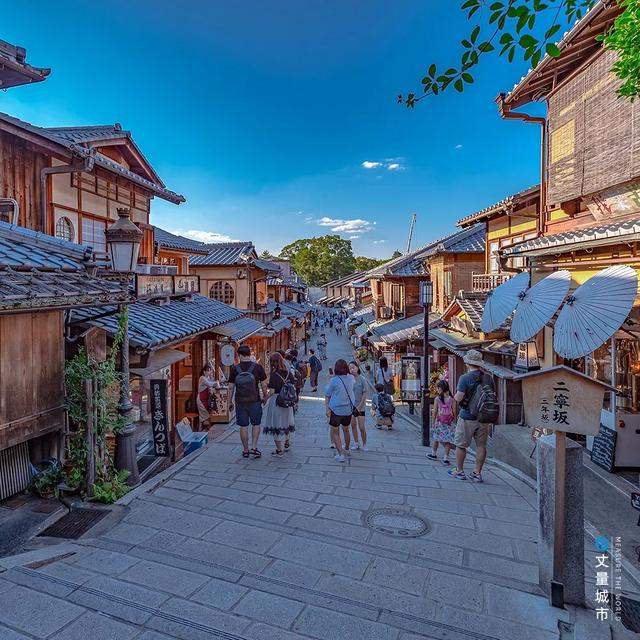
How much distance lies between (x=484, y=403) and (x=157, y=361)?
6.46 m

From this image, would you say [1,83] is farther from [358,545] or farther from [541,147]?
[541,147]

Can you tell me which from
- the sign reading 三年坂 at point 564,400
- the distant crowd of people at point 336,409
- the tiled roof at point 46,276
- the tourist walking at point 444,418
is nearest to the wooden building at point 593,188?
the distant crowd of people at point 336,409

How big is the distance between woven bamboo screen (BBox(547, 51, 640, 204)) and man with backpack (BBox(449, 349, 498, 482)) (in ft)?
17.5

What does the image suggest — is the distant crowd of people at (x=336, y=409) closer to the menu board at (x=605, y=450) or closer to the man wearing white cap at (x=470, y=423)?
the man wearing white cap at (x=470, y=423)

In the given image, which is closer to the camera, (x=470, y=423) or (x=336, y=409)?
(x=470, y=423)

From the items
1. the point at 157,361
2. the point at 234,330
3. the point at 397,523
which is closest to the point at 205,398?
the point at 234,330

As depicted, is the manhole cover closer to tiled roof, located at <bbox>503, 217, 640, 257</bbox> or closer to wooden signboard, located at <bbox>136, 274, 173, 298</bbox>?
tiled roof, located at <bbox>503, 217, 640, 257</bbox>

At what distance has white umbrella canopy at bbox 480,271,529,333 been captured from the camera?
8.78 m

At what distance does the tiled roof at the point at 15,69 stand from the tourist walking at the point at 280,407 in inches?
280

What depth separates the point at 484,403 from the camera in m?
7.01

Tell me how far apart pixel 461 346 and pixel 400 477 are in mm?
7496

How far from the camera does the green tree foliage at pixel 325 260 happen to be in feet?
281

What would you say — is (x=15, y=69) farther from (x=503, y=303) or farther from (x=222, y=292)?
(x=222, y=292)

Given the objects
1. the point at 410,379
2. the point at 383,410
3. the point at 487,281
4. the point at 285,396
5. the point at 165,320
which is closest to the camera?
the point at 285,396
